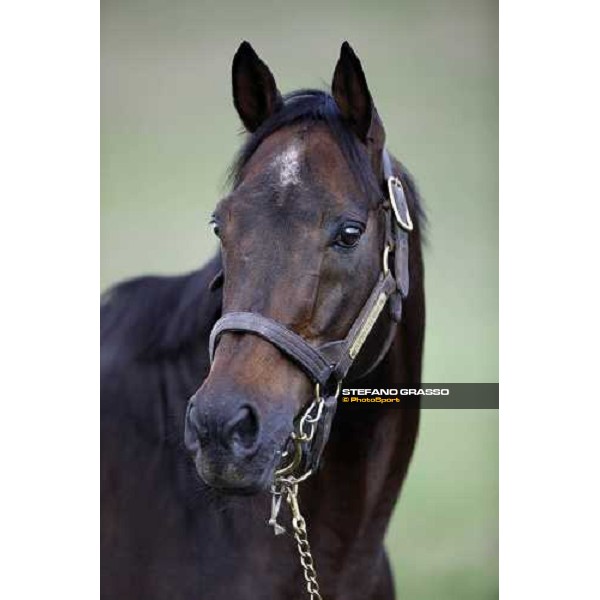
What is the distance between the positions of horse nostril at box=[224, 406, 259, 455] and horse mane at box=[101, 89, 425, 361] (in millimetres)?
671

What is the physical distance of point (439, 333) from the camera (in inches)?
126

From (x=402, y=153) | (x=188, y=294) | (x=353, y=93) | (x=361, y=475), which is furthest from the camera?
(x=402, y=153)

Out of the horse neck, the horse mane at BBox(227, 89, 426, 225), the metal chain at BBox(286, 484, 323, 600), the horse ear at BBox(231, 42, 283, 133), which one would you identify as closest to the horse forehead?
the horse mane at BBox(227, 89, 426, 225)

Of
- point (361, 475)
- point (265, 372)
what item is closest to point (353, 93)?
point (265, 372)

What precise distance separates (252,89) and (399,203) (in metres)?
0.54

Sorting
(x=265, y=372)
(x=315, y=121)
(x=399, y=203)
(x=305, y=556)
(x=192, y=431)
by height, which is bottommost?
(x=305, y=556)

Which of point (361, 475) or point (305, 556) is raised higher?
point (361, 475)

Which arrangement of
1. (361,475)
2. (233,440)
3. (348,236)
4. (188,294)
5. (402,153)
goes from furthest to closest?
(402,153)
(188,294)
(361,475)
(348,236)
(233,440)

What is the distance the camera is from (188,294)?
2.78m

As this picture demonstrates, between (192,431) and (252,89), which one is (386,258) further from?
(192,431)

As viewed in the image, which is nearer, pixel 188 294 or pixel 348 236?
pixel 348 236

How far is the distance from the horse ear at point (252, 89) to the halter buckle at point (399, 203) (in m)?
0.40
